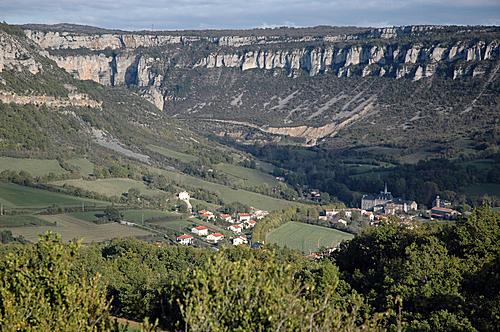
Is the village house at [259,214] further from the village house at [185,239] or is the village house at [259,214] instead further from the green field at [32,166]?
the green field at [32,166]

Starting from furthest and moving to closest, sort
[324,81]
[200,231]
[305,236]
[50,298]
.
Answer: [324,81] → [305,236] → [200,231] → [50,298]

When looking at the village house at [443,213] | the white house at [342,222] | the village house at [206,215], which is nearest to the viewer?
the white house at [342,222]

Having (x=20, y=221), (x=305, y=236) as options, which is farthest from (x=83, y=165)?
(x=305, y=236)

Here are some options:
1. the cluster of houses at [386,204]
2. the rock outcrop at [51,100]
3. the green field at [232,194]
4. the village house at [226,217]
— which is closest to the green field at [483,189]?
the cluster of houses at [386,204]

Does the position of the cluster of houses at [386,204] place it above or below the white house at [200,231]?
below

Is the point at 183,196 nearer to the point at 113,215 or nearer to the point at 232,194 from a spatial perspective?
the point at 232,194

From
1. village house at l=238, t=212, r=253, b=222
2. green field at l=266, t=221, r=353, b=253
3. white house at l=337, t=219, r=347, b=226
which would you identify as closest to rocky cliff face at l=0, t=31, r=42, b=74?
village house at l=238, t=212, r=253, b=222
